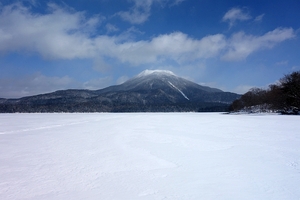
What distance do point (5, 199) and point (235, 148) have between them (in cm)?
779

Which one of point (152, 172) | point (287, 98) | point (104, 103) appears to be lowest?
point (152, 172)

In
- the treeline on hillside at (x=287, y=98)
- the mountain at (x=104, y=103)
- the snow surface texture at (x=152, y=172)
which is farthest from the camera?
the mountain at (x=104, y=103)

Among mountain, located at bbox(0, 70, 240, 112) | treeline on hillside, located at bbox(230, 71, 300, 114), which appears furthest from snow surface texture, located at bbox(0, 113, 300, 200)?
A: mountain, located at bbox(0, 70, 240, 112)

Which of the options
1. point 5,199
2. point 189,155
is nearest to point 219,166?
point 189,155

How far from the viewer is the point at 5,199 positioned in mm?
4254

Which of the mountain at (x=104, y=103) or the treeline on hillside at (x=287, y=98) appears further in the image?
the mountain at (x=104, y=103)

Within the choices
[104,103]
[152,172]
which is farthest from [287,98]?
[104,103]

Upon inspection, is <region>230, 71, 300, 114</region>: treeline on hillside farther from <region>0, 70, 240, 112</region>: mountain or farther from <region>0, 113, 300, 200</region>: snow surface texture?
<region>0, 70, 240, 112</region>: mountain

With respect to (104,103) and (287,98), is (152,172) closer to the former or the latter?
(287,98)

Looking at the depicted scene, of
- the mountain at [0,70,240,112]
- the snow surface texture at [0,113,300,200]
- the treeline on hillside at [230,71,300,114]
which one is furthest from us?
the mountain at [0,70,240,112]

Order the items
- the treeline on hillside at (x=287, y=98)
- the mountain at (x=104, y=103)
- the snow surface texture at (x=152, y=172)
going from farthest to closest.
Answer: the mountain at (x=104, y=103)
the treeline on hillside at (x=287, y=98)
the snow surface texture at (x=152, y=172)

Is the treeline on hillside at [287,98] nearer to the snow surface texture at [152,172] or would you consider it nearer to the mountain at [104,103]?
the snow surface texture at [152,172]

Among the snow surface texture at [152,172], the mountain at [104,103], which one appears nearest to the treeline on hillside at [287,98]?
the snow surface texture at [152,172]

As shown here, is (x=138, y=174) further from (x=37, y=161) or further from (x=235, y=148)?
(x=235, y=148)
